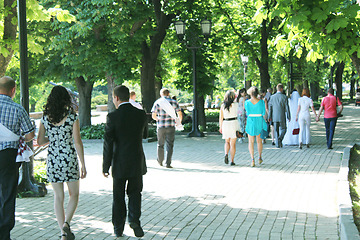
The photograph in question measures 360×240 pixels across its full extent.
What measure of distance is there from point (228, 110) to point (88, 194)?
14.2ft

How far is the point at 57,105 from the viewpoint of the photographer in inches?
210

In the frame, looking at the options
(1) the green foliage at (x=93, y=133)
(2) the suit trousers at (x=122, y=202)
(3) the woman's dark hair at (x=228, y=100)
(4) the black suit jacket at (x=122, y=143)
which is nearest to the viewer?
(4) the black suit jacket at (x=122, y=143)

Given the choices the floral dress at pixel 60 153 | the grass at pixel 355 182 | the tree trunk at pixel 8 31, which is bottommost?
the grass at pixel 355 182

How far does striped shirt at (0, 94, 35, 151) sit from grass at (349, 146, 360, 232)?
167 inches

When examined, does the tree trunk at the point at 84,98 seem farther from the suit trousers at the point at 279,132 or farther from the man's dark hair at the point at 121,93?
Answer: the man's dark hair at the point at 121,93

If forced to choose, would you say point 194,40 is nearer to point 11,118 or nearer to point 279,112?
point 279,112

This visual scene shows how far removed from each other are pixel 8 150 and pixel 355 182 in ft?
20.0

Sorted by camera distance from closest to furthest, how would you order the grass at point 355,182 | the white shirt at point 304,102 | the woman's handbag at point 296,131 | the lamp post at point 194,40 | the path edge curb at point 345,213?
the path edge curb at point 345,213 → the grass at point 355,182 → the white shirt at point 304,102 → the woman's handbag at point 296,131 → the lamp post at point 194,40

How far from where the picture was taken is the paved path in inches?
229

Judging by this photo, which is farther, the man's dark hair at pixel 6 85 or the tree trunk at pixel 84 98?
the tree trunk at pixel 84 98

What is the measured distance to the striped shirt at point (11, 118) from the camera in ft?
17.7

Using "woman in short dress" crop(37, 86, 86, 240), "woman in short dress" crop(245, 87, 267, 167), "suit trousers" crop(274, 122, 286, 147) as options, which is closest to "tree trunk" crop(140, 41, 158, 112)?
"suit trousers" crop(274, 122, 286, 147)

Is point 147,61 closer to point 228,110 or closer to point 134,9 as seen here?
point 134,9

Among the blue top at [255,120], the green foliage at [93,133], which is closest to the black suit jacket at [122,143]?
the blue top at [255,120]
